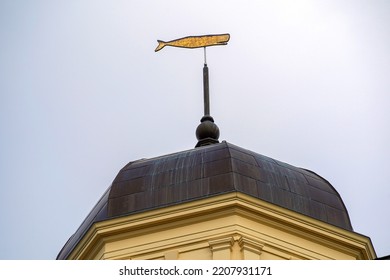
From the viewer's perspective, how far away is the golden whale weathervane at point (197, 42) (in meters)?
45.1

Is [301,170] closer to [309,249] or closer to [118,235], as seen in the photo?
[309,249]

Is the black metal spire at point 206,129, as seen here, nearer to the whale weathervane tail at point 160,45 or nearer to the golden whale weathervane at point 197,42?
the golden whale weathervane at point 197,42

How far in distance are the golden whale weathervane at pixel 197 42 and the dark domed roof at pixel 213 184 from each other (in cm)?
371

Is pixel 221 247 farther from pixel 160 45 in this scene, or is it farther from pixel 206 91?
pixel 160 45

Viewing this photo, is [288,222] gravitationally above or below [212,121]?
below

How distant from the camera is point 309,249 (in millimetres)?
40406

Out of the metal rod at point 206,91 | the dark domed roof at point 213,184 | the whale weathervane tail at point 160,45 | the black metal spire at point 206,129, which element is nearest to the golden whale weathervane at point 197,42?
the whale weathervane tail at point 160,45

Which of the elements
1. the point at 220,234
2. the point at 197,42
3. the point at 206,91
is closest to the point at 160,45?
the point at 197,42

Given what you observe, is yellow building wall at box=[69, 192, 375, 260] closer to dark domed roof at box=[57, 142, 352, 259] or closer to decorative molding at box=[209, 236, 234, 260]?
decorative molding at box=[209, 236, 234, 260]

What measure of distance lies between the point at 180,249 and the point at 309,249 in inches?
137
